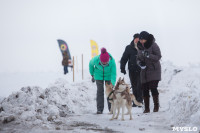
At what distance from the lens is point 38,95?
25.7 feet

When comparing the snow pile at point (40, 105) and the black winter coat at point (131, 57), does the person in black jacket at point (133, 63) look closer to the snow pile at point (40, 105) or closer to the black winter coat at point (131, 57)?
the black winter coat at point (131, 57)

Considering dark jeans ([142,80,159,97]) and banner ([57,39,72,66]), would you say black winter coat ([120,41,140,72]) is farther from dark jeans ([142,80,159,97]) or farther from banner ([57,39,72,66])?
banner ([57,39,72,66])

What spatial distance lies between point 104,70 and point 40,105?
207 centimetres

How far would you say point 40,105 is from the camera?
23.4 ft

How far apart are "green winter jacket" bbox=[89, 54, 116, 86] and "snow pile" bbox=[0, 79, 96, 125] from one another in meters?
1.35

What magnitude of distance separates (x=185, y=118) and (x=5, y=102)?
4.15 metres

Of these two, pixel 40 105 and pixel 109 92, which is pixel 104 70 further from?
pixel 40 105

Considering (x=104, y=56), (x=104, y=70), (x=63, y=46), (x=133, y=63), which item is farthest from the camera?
(x=63, y=46)

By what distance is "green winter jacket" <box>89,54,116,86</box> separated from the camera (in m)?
8.15

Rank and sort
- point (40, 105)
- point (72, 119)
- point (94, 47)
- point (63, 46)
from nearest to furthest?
point (72, 119)
point (40, 105)
point (94, 47)
point (63, 46)

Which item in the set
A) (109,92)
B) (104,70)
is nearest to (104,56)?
(104,70)

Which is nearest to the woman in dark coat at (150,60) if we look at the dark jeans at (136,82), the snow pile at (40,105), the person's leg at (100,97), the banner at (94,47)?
the person's leg at (100,97)

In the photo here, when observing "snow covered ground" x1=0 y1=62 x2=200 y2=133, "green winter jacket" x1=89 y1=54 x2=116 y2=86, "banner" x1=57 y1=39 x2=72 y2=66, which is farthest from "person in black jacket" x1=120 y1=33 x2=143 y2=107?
"banner" x1=57 y1=39 x2=72 y2=66

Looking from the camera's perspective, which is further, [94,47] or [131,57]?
[94,47]
